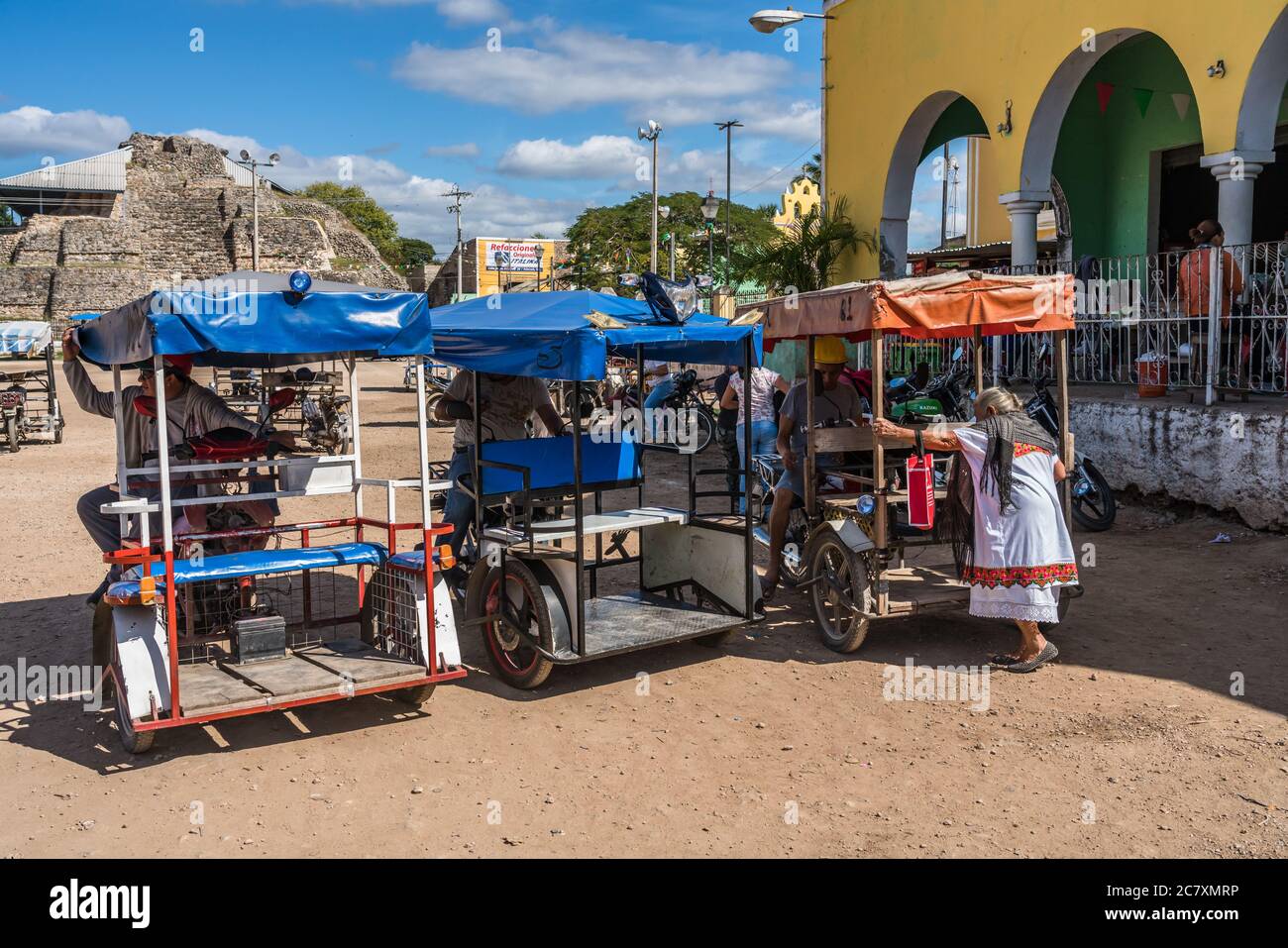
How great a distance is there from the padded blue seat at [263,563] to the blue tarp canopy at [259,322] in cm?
103

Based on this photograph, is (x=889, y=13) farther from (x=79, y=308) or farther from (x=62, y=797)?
(x=79, y=308)

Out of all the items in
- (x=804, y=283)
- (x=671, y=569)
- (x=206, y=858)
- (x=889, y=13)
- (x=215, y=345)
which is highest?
(x=889, y=13)

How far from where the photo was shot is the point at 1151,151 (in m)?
15.6

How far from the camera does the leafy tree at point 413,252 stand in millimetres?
92100

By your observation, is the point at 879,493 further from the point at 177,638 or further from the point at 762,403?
the point at 762,403

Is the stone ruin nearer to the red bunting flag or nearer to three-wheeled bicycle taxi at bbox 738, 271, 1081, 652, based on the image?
the red bunting flag

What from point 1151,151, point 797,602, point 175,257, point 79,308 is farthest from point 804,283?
point 175,257

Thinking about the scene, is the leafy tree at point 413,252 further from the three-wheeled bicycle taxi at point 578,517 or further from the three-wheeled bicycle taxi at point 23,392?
the three-wheeled bicycle taxi at point 578,517

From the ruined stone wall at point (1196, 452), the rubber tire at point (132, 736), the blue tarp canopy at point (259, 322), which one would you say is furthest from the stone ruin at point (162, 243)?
the rubber tire at point (132, 736)

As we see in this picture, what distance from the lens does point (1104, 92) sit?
15352mm

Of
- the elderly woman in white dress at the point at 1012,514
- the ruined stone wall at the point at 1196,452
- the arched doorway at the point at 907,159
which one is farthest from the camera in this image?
the arched doorway at the point at 907,159

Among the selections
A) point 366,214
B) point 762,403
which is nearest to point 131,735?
point 762,403

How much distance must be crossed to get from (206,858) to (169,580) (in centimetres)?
141

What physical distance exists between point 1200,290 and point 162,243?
57121mm
